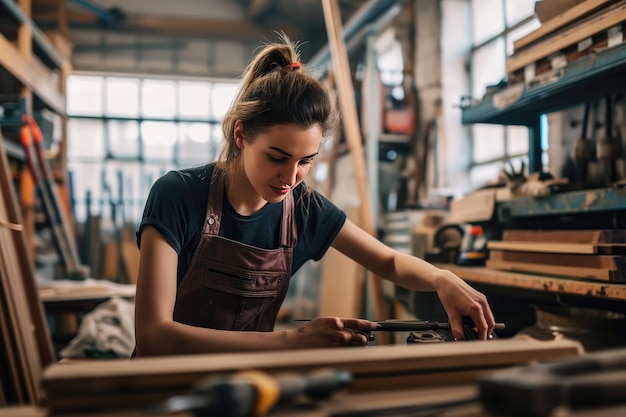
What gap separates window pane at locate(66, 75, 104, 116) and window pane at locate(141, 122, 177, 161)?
0.65 m

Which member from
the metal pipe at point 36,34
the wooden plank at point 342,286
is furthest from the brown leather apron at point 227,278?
the metal pipe at point 36,34

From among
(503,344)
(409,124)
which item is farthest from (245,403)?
(409,124)

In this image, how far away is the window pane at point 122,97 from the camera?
734cm

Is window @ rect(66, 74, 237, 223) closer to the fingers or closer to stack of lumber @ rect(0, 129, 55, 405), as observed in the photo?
stack of lumber @ rect(0, 129, 55, 405)

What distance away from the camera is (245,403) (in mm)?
556

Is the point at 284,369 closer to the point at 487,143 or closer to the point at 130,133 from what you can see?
the point at 487,143

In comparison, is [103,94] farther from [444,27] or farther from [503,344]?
[503,344]

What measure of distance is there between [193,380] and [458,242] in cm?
239

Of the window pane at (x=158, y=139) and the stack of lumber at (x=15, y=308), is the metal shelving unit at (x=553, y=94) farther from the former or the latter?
the window pane at (x=158, y=139)

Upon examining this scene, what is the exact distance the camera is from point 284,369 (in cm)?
69

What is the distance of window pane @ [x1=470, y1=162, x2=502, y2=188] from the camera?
4.23 metres

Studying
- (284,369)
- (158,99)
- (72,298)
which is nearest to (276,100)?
(284,369)

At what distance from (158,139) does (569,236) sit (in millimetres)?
6467

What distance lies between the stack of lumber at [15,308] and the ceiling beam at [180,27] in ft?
16.5
